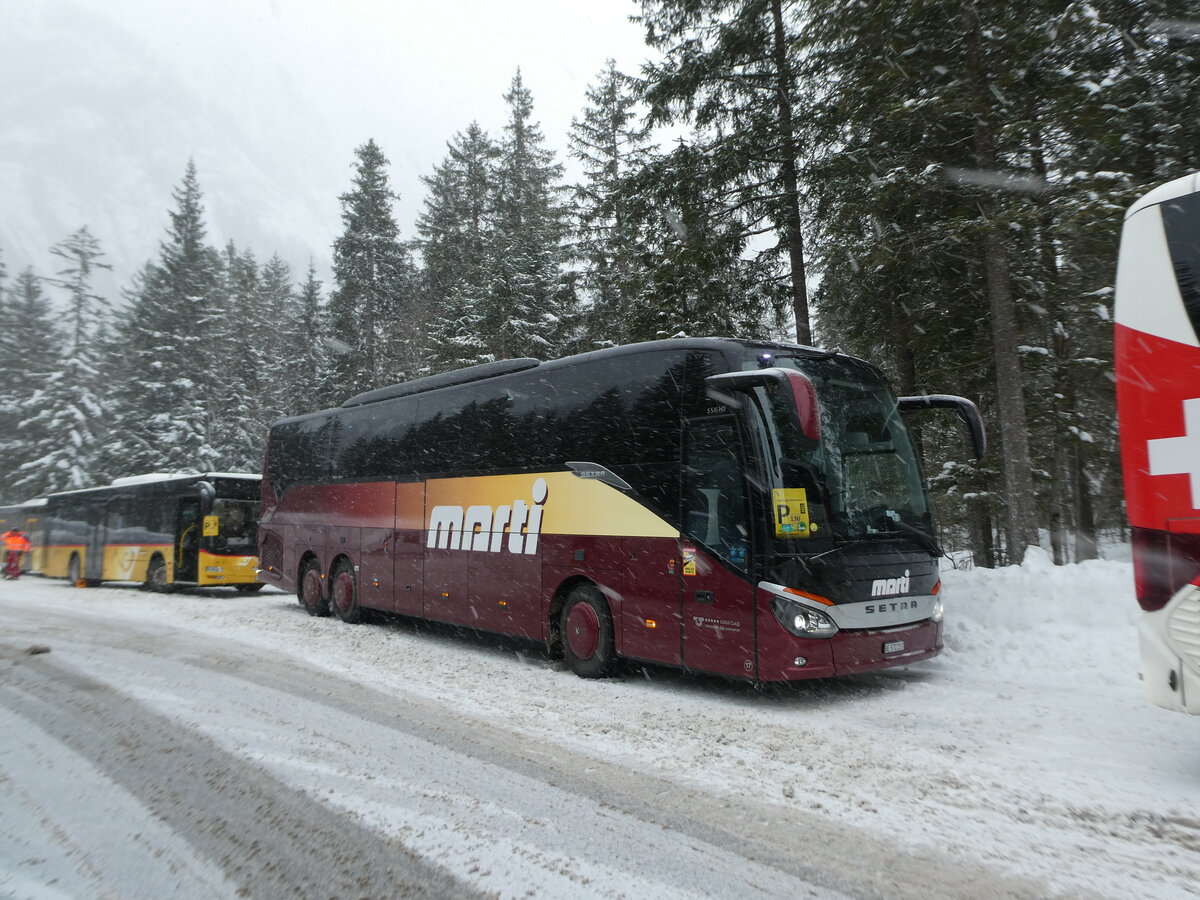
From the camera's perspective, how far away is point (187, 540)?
68.9ft

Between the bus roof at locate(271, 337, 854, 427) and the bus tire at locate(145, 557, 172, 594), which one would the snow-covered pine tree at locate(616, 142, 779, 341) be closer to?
the bus roof at locate(271, 337, 854, 427)

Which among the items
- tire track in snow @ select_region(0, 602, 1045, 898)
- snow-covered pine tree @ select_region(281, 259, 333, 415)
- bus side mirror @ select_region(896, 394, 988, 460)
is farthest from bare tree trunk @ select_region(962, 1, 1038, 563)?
snow-covered pine tree @ select_region(281, 259, 333, 415)

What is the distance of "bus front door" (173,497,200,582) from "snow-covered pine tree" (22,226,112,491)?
1135 inches

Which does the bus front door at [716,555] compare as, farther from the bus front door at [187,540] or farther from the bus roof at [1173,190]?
the bus front door at [187,540]

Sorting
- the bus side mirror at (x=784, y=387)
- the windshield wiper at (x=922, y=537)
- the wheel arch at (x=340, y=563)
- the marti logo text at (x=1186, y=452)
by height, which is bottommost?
the wheel arch at (x=340, y=563)

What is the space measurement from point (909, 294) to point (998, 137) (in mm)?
3506

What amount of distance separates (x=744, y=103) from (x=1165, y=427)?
1422cm

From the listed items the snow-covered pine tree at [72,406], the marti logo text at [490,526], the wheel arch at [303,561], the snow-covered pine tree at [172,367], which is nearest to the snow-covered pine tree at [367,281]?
the snow-covered pine tree at [172,367]

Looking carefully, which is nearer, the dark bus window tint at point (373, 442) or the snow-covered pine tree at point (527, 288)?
the dark bus window tint at point (373, 442)

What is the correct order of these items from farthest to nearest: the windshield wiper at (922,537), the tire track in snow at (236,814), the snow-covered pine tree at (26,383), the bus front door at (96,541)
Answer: the snow-covered pine tree at (26,383) < the bus front door at (96,541) < the windshield wiper at (922,537) < the tire track in snow at (236,814)

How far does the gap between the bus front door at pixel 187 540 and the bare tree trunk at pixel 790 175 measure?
51.4 feet

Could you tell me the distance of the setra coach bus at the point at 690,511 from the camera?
7281 millimetres

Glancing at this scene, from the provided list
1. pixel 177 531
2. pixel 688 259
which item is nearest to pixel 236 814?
pixel 688 259

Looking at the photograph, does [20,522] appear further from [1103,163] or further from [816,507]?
[1103,163]
